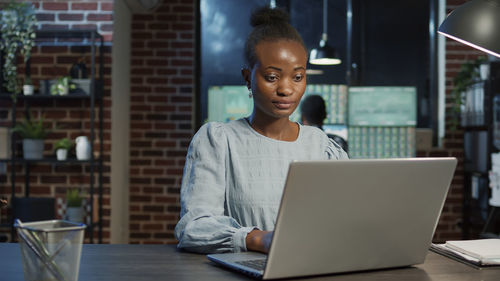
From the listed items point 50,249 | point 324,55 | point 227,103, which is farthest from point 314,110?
point 50,249

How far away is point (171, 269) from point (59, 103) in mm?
2825

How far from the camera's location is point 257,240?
1.06m

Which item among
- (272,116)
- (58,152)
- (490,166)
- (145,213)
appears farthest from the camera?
(145,213)

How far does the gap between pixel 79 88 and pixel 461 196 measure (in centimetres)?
327

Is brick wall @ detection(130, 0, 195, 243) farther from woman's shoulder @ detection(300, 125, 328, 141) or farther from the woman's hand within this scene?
the woman's hand

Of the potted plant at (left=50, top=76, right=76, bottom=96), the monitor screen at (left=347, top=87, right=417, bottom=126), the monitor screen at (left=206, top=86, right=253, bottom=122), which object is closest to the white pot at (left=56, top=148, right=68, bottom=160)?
the potted plant at (left=50, top=76, right=76, bottom=96)

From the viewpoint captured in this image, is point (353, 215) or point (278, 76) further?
point (278, 76)

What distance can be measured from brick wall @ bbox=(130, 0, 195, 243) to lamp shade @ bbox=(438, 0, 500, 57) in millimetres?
3235

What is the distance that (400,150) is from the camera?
4539 millimetres

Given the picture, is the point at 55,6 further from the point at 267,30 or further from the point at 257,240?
the point at 257,240

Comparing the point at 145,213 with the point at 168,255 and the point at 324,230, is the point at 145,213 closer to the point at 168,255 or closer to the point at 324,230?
the point at 168,255

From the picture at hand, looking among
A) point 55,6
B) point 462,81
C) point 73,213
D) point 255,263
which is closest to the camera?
point 255,263

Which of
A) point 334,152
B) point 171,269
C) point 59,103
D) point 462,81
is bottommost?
point 171,269

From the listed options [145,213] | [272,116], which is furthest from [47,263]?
[145,213]
